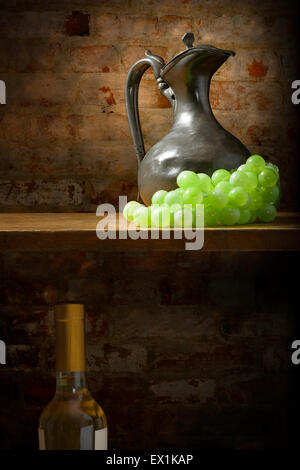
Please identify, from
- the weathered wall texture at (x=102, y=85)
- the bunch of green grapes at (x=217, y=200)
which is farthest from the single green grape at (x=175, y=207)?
the weathered wall texture at (x=102, y=85)

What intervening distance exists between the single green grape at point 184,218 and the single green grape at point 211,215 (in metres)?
0.03

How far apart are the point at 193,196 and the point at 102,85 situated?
54 cm

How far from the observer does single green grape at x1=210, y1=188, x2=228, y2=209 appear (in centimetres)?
84

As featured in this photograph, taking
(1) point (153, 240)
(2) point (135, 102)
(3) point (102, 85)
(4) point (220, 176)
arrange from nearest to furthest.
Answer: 1. (1) point (153, 240)
2. (4) point (220, 176)
3. (2) point (135, 102)
4. (3) point (102, 85)

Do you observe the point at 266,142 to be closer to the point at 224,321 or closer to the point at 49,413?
the point at 224,321

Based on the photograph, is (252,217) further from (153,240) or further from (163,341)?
(163,341)

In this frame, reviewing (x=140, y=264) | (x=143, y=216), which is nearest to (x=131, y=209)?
(x=143, y=216)

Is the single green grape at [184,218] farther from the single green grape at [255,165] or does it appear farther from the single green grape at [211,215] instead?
the single green grape at [255,165]

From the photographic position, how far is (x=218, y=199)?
2.74 feet

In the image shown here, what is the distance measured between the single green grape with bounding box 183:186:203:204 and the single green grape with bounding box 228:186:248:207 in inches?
1.8

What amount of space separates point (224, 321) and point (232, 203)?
21.0 inches

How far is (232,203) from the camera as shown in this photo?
Result: 85 cm

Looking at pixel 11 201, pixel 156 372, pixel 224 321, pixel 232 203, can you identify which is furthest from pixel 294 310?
pixel 11 201

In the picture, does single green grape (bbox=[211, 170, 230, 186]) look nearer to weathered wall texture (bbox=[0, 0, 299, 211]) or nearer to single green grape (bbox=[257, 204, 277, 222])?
single green grape (bbox=[257, 204, 277, 222])
